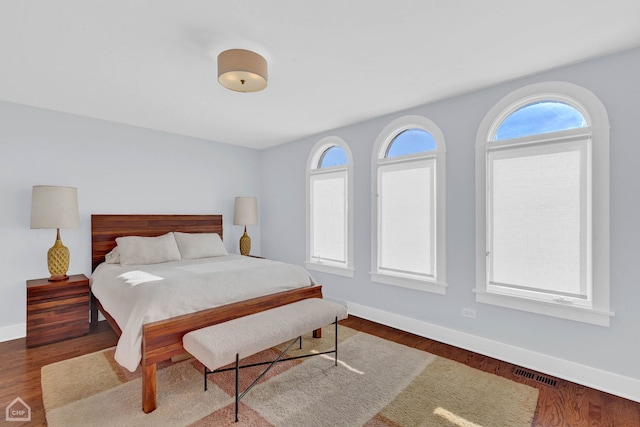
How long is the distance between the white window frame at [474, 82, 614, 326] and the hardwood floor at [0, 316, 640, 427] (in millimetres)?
525

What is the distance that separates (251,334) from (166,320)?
0.65 meters

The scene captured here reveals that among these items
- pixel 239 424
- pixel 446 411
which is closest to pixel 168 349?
pixel 239 424

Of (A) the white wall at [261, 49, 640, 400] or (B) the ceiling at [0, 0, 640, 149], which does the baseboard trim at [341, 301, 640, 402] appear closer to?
(A) the white wall at [261, 49, 640, 400]

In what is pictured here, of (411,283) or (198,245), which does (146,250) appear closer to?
(198,245)

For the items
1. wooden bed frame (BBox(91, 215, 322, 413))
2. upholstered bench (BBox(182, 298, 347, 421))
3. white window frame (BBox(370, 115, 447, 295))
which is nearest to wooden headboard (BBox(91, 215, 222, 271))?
wooden bed frame (BBox(91, 215, 322, 413))

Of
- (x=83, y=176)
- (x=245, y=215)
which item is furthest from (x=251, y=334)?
→ (x=83, y=176)

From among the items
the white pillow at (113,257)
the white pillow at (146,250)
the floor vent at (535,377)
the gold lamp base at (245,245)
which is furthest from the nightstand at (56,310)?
the floor vent at (535,377)

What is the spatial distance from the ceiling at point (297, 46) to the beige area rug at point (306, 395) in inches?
97.6

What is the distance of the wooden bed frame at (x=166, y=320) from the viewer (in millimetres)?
2074

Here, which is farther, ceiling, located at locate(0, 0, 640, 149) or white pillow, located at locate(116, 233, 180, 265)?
white pillow, located at locate(116, 233, 180, 265)

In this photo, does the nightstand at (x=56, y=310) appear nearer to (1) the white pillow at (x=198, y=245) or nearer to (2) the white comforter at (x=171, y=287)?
(2) the white comforter at (x=171, y=287)

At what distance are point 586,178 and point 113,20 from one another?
11.4 ft

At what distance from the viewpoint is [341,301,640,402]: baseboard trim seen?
219cm

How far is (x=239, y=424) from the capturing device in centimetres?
188
